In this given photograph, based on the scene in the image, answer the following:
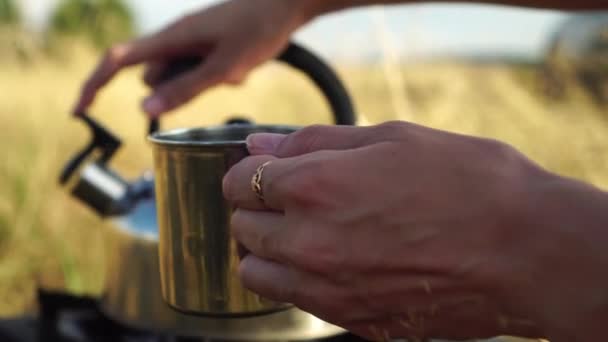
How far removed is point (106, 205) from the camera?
37.0 inches

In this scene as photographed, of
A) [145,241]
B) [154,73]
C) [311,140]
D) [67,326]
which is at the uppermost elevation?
[154,73]

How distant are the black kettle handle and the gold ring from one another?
0.89 feet

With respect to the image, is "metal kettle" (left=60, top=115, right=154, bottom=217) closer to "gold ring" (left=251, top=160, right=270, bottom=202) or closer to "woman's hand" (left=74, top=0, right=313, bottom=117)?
"woman's hand" (left=74, top=0, right=313, bottom=117)

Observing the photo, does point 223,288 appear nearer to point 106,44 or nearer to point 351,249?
point 351,249

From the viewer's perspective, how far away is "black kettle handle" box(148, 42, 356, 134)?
73 cm

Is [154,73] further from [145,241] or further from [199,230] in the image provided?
[199,230]

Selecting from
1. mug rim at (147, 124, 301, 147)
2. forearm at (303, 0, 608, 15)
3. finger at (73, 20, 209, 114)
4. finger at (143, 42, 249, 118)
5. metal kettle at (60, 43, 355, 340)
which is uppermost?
forearm at (303, 0, 608, 15)

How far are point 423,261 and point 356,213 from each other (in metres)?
0.05

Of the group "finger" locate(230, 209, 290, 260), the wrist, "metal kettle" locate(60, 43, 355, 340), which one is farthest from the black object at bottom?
the wrist

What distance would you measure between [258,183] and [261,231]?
31mm

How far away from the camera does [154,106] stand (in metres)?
0.87

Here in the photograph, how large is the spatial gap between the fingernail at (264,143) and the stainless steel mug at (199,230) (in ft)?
0.06

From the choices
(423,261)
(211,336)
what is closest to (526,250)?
(423,261)

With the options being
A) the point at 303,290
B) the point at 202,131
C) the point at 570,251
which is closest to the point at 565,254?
the point at 570,251
